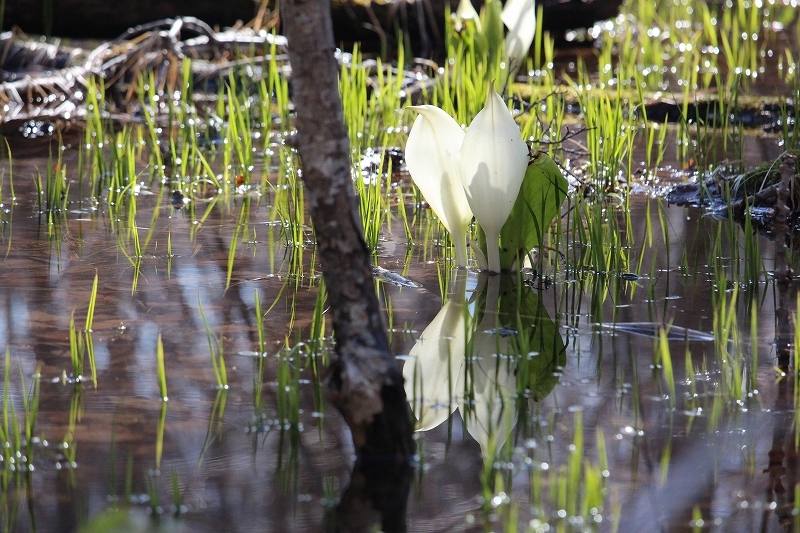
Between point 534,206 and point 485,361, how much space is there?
0.63 m

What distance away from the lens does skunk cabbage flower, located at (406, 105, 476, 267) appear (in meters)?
2.19

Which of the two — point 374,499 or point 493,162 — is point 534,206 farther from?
point 374,499

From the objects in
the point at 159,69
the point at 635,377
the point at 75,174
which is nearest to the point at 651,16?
the point at 159,69

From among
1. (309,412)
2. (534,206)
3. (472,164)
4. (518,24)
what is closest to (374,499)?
(309,412)

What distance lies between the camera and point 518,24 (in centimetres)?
411

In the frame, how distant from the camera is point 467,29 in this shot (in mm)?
4371

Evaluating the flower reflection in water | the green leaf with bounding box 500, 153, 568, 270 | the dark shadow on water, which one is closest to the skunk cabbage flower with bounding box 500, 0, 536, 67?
the green leaf with bounding box 500, 153, 568, 270

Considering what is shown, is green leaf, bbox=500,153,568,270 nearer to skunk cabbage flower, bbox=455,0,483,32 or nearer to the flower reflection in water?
the flower reflection in water

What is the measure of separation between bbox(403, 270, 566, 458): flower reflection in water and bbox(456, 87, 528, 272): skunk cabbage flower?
0.66ft

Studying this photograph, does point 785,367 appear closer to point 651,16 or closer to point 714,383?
point 714,383

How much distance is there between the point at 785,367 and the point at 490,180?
0.76 metres

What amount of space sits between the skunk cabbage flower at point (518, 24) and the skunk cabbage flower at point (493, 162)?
1967 millimetres

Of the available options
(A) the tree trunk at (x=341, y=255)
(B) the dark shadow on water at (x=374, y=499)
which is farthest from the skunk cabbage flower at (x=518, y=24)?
(B) the dark shadow on water at (x=374, y=499)

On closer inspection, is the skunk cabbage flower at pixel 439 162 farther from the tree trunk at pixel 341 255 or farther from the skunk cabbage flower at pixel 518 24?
the skunk cabbage flower at pixel 518 24
